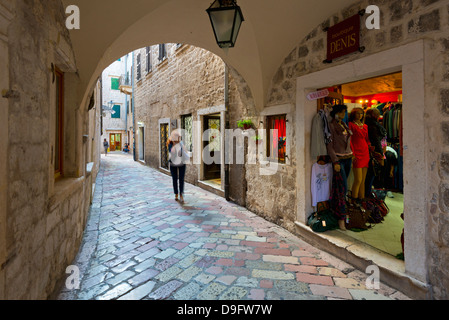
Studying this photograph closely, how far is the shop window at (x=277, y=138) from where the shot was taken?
13.6 feet

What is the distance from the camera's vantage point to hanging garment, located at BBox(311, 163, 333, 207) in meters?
3.50

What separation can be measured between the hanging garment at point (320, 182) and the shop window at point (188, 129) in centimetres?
536

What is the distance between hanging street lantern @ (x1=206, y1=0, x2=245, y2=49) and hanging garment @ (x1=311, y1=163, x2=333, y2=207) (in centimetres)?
208

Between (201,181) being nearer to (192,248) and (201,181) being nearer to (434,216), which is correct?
(192,248)

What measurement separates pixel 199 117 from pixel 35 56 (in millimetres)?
5591

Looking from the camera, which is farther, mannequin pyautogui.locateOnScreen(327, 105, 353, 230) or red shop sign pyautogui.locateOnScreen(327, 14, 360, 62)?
mannequin pyautogui.locateOnScreen(327, 105, 353, 230)

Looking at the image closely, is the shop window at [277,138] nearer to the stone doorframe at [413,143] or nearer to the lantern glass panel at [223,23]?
the stone doorframe at [413,143]

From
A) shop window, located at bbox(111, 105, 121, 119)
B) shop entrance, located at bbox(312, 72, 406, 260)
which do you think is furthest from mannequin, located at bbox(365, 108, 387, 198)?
shop window, located at bbox(111, 105, 121, 119)

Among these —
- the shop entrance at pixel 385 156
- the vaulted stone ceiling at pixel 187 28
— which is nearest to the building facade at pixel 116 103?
the vaulted stone ceiling at pixel 187 28

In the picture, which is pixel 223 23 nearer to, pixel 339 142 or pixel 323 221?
pixel 339 142

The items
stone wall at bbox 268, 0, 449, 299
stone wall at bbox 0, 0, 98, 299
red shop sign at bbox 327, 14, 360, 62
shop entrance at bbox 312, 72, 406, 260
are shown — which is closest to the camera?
stone wall at bbox 0, 0, 98, 299

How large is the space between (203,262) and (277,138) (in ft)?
8.04

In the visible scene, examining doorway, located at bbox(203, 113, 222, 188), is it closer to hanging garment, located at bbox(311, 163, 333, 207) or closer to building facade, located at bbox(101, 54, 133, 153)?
hanging garment, located at bbox(311, 163, 333, 207)

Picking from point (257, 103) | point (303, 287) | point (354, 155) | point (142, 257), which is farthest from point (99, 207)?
point (354, 155)
